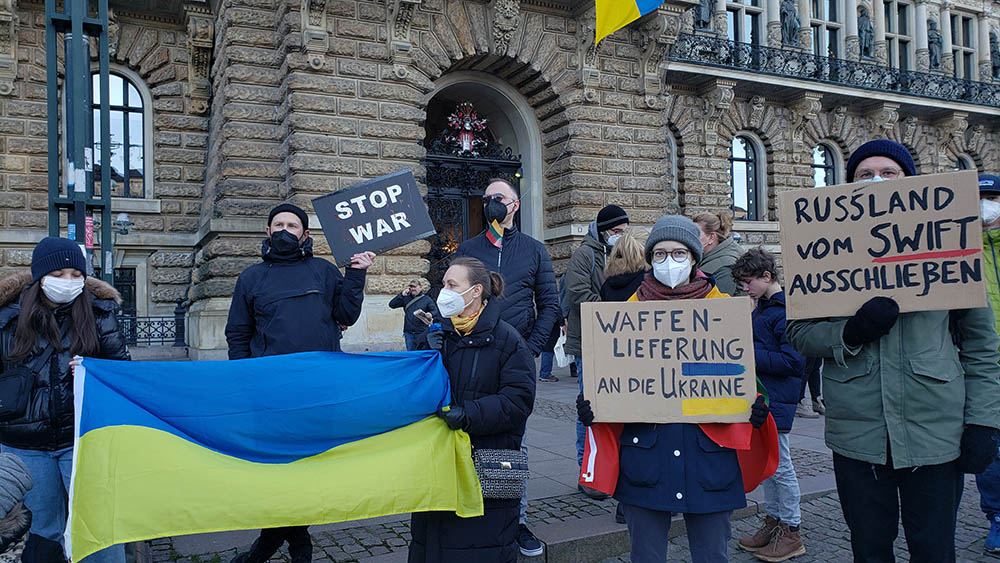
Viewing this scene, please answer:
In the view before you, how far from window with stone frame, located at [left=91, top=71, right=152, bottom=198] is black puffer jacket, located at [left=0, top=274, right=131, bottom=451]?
12.5 meters

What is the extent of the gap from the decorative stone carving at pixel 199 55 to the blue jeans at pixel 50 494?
1254 centimetres

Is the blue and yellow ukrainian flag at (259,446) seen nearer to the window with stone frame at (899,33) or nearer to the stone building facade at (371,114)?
the stone building facade at (371,114)

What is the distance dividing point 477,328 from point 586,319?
0.47 metres

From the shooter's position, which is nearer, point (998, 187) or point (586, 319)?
point (586, 319)

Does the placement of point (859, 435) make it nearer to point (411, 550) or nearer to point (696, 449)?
point (696, 449)

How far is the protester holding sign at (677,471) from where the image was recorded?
272cm

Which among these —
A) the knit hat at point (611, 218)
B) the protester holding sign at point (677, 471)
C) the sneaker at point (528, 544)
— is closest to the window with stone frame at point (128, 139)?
the knit hat at point (611, 218)

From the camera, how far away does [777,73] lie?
19.2 meters

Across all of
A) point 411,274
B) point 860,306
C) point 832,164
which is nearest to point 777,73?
point 832,164

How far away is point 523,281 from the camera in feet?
14.4

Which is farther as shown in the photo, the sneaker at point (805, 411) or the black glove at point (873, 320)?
the sneaker at point (805, 411)

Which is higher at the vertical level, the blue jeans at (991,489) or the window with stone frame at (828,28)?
the window with stone frame at (828,28)

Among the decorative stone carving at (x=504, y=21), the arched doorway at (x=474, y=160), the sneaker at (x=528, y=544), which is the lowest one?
the sneaker at (x=528, y=544)

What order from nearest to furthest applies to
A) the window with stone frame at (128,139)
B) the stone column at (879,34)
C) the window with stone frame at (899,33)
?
the window with stone frame at (128,139) < the stone column at (879,34) < the window with stone frame at (899,33)
